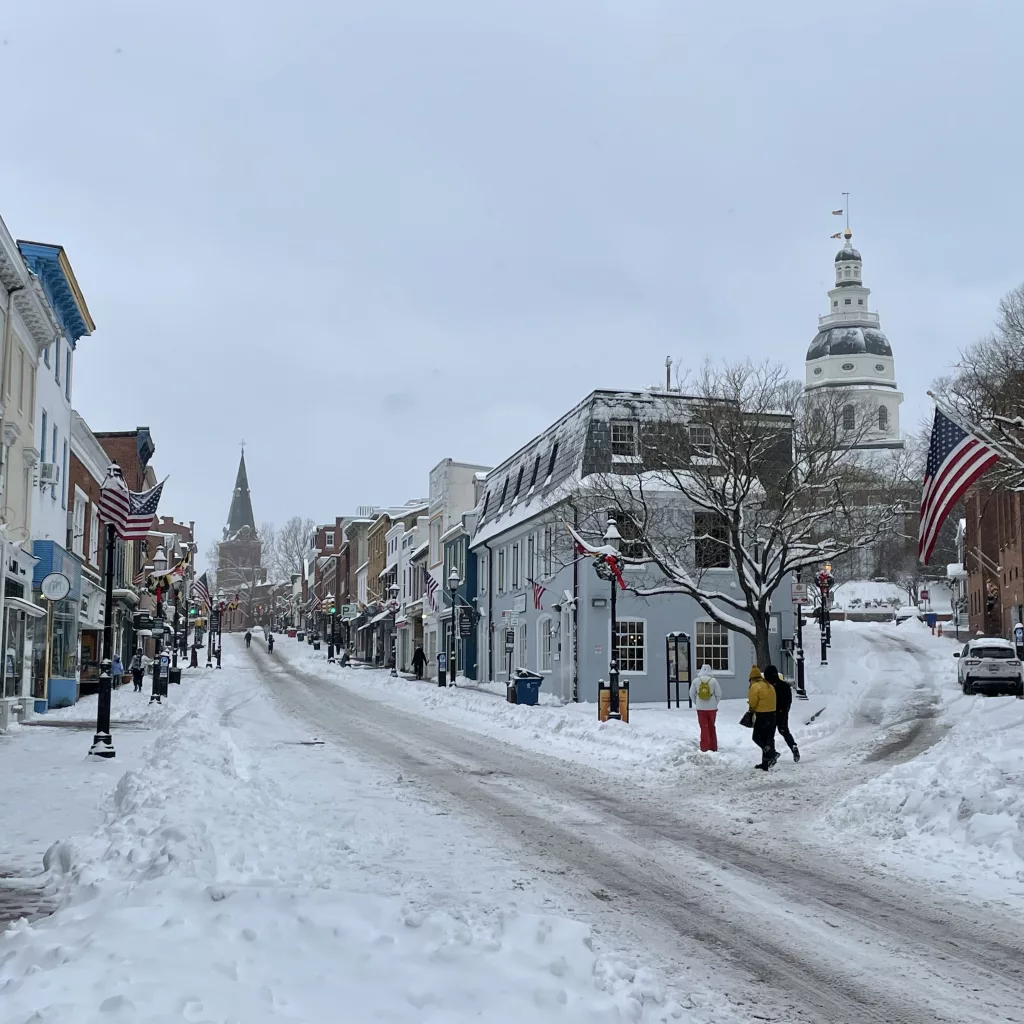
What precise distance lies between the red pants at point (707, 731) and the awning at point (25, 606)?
54.1 feet

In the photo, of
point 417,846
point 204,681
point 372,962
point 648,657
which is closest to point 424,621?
point 204,681

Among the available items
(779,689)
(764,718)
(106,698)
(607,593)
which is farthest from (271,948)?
(607,593)

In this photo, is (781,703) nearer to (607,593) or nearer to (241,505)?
(607,593)

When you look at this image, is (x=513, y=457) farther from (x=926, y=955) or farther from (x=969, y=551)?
(x=926, y=955)

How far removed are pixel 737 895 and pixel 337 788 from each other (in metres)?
7.31

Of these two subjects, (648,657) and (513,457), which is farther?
(513,457)

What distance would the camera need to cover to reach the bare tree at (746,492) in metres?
29.8

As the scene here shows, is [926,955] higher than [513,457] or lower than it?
lower

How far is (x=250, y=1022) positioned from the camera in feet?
18.2

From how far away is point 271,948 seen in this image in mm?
6801

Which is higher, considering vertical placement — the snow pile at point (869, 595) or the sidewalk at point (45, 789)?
→ the snow pile at point (869, 595)

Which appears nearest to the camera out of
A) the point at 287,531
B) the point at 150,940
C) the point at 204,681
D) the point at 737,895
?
the point at 150,940

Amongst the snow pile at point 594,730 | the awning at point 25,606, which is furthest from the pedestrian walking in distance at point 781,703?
the awning at point 25,606

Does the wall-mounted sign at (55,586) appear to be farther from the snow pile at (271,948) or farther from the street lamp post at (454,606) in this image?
the snow pile at (271,948)
